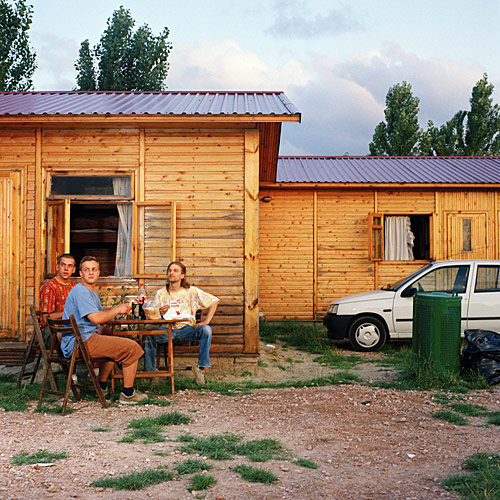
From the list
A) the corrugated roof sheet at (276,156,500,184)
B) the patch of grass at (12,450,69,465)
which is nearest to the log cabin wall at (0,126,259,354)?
A: the patch of grass at (12,450,69,465)

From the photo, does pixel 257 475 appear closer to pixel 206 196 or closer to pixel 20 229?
pixel 206 196

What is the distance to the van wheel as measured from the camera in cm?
988

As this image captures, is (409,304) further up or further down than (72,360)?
further up

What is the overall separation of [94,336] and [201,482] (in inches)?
107

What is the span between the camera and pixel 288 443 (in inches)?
184

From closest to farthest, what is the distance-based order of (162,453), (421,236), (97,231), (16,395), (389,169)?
1. (162,453)
2. (16,395)
3. (97,231)
4. (421,236)
5. (389,169)

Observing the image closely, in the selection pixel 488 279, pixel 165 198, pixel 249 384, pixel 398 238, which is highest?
pixel 165 198

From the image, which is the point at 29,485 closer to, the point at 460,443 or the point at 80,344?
the point at 80,344

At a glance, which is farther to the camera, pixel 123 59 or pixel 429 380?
pixel 123 59

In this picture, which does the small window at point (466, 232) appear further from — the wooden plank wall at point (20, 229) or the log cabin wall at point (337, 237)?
the wooden plank wall at point (20, 229)

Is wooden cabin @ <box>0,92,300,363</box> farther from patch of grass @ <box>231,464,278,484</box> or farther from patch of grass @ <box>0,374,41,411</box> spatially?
patch of grass @ <box>231,464,278,484</box>

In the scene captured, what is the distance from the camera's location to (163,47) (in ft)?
99.8

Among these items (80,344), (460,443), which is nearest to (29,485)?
(80,344)

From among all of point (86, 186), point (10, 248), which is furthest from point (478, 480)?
point (10, 248)
